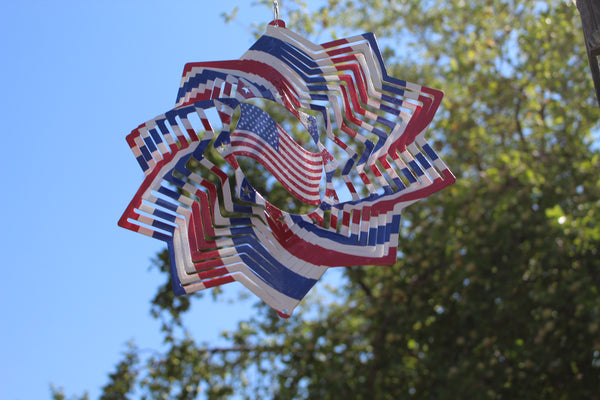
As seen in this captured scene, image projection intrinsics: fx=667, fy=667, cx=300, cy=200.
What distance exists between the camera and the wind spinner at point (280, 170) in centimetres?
283

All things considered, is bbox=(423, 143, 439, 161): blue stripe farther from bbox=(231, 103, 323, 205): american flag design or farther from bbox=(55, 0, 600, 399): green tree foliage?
bbox=(55, 0, 600, 399): green tree foliage

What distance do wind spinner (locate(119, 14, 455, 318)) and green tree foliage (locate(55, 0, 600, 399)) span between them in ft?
12.8

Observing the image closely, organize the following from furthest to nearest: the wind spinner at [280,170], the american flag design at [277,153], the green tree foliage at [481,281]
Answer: the green tree foliage at [481,281]
the american flag design at [277,153]
the wind spinner at [280,170]

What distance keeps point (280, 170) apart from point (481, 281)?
444 cm

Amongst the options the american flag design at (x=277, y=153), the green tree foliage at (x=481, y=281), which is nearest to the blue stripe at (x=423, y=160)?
the american flag design at (x=277, y=153)

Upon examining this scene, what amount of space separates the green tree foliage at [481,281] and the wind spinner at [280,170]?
153 inches

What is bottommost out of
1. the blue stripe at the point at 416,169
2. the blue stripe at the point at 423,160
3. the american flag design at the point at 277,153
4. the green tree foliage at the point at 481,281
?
the blue stripe at the point at 416,169

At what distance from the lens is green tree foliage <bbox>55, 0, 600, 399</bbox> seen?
674 cm

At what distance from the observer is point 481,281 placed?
7199mm

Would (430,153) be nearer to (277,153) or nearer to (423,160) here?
(423,160)

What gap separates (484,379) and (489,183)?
7.42ft

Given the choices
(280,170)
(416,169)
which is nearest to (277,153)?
(280,170)

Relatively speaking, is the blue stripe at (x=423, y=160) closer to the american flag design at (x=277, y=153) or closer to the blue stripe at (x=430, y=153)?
the blue stripe at (x=430, y=153)

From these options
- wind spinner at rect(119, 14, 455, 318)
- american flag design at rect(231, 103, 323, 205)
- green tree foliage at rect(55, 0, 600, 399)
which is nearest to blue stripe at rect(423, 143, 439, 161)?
wind spinner at rect(119, 14, 455, 318)
